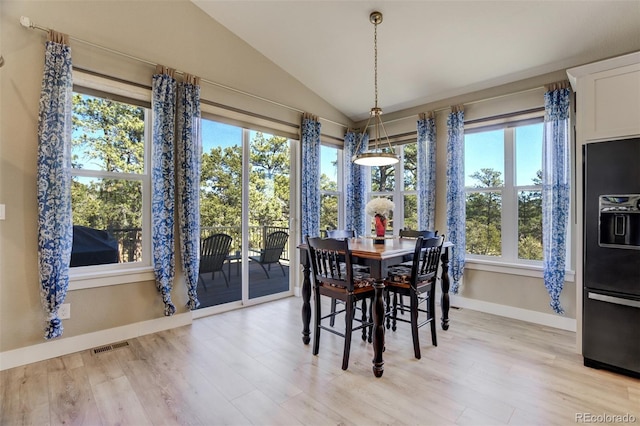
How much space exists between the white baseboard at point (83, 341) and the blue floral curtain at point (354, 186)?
271cm

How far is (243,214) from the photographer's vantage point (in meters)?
3.87

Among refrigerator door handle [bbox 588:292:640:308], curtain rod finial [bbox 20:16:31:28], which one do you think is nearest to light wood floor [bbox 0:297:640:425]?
refrigerator door handle [bbox 588:292:640:308]

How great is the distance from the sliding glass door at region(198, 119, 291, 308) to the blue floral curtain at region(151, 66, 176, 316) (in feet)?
1.65

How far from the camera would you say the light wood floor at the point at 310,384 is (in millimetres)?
1807

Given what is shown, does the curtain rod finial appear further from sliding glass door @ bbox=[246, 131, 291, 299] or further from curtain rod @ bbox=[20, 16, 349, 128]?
sliding glass door @ bbox=[246, 131, 291, 299]

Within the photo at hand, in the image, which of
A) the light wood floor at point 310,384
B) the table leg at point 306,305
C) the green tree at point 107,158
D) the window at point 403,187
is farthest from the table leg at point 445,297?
the green tree at point 107,158

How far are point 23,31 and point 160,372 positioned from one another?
281 centimetres

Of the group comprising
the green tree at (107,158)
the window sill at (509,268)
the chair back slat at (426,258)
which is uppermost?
the green tree at (107,158)

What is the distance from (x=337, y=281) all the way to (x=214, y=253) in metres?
1.82

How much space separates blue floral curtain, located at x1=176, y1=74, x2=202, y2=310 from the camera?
3.12m

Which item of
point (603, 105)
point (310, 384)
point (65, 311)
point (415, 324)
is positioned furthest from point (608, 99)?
point (65, 311)

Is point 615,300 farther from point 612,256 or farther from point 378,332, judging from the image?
point 378,332

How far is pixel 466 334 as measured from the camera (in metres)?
3.01

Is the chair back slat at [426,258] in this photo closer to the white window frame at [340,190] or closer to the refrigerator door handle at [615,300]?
the refrigerator door handle at [615,300]
